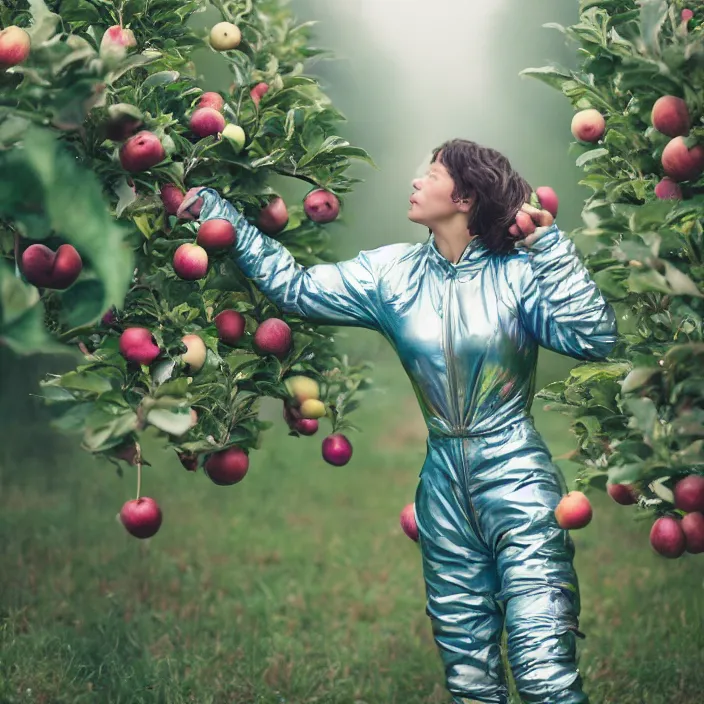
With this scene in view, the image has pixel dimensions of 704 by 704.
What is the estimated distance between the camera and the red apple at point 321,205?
3.00m

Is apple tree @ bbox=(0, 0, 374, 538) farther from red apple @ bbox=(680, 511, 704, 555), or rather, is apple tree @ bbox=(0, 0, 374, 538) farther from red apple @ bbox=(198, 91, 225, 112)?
red apple @ bbox=(680, 511, 704, 555)

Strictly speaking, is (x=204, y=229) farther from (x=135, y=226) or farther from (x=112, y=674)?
(x=112, y=674)

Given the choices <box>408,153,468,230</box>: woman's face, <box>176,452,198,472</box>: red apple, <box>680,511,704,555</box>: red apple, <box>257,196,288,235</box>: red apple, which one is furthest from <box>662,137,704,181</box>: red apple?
<box>176,452,198,472</box>: red apple

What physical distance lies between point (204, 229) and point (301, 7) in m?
5.79

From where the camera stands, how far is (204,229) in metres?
2.65

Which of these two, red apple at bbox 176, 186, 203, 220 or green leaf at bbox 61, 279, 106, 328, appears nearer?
green leaf at bbox 61, 279, 106, 328

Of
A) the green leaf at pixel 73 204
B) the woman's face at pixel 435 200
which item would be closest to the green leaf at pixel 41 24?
the green leaf at pixel 73 204

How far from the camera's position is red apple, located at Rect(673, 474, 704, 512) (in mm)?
2367

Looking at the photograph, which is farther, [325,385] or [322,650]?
[322,650]

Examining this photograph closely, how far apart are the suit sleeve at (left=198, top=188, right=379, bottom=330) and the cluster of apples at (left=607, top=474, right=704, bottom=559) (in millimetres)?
951

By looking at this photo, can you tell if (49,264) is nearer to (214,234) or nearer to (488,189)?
(214,234)

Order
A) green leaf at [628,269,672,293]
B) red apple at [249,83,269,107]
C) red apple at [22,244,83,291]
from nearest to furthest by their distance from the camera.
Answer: green leaf at [628,269,672,293]
red apple at [22,244,83,291]
red apple at [249,83,269,107]

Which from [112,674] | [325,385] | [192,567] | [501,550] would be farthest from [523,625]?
[192,567]

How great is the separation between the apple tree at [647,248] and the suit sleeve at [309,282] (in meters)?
0.62
